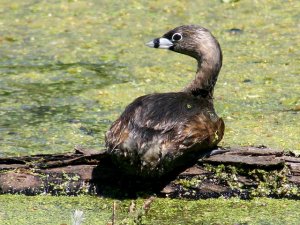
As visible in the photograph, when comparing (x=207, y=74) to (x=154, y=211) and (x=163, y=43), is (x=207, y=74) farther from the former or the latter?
(x=154, y=211)

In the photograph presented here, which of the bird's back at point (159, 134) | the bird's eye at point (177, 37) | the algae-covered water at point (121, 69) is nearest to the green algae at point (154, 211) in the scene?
the algae-covered water at point (121, 69)

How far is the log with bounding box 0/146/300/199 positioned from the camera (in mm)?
5637

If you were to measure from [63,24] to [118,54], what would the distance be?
1.15 metres

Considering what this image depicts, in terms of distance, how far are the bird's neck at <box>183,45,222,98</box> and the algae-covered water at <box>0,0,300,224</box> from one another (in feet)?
1.47

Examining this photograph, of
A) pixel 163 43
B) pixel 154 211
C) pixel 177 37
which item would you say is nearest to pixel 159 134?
pixel 154 211

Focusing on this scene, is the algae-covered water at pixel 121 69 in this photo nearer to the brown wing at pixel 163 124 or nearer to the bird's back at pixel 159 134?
the bird's back at pixel 159 134

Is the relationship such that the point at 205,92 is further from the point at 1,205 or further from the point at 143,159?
the point at 1,205

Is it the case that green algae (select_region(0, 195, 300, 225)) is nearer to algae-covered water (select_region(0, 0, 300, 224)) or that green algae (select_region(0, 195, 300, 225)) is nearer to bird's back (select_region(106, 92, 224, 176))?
algae-covered water (select_region(0, 0, 300, 224))

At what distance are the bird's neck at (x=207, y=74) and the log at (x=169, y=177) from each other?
41.0 inches

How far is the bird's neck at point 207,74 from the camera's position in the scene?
6832 millimetres

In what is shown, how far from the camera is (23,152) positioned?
22.3ft

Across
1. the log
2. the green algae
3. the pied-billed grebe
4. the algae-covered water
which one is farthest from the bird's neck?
the green algae

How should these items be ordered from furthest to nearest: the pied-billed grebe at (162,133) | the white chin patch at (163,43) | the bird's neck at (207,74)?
the white chin patch at (163,43)
the bird's neck at (207,74)
the pied-billed grebe at (162,133)

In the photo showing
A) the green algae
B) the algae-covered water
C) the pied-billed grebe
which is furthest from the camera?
the algae-covered water
